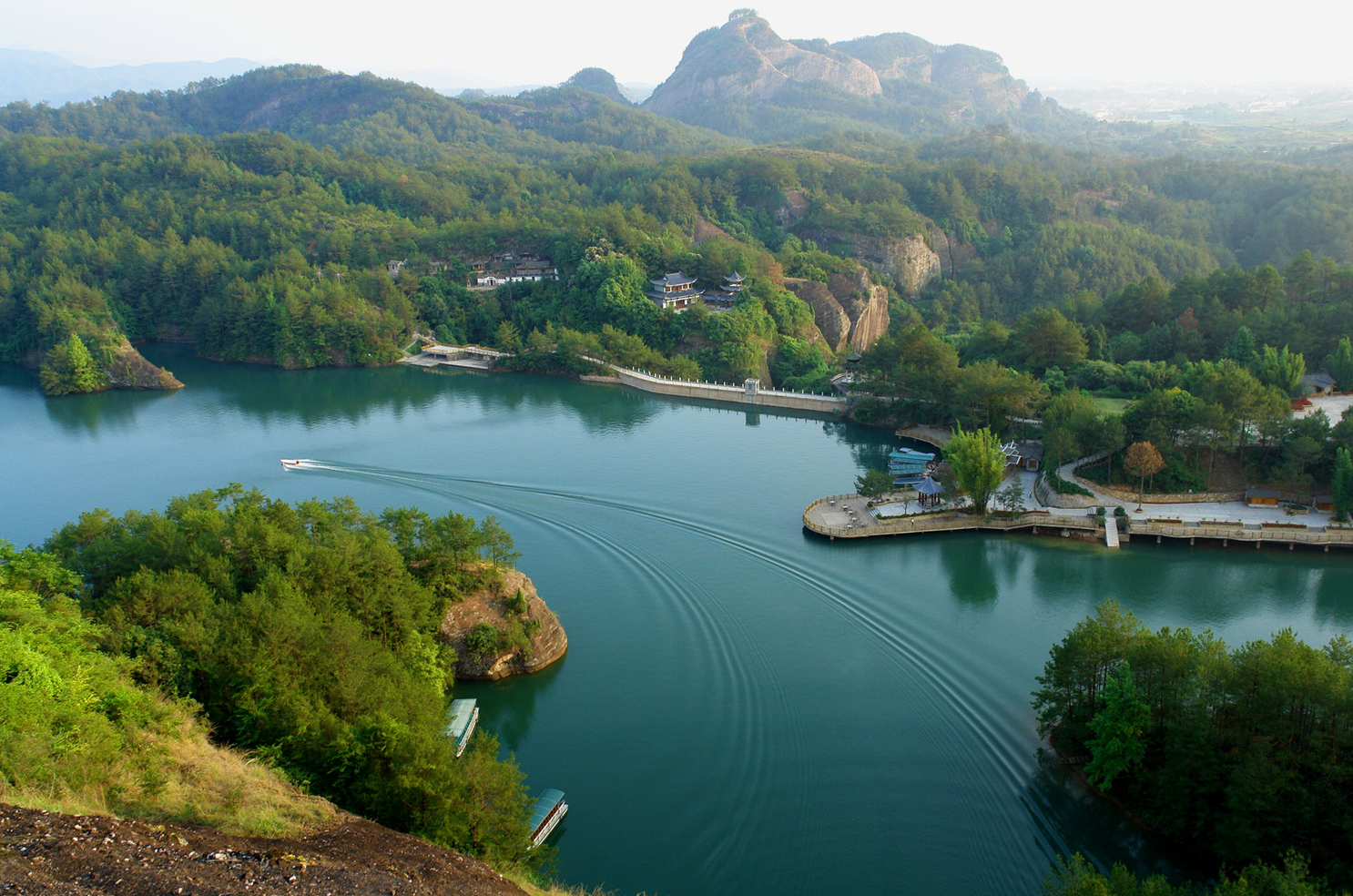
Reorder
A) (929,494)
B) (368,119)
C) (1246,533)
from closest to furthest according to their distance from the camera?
1. (1246,533)
2. (929,494)
3. (368,119)

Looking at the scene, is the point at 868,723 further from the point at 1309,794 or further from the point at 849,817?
the point at 1309,794

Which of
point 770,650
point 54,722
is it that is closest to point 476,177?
point 770,650

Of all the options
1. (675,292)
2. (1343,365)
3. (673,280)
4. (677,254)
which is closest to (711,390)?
(675,292)

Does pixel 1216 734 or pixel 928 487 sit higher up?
pixel 928 487

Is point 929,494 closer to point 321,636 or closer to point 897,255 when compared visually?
point 321,636

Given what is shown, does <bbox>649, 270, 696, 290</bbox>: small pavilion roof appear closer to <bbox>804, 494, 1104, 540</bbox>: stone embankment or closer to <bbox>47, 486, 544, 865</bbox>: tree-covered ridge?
<bbox>804, 494, 1104, 540</bbox>: stone embankment

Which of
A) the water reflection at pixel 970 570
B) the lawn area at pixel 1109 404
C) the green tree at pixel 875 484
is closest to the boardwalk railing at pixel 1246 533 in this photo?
the water reflection at pixel 970 570

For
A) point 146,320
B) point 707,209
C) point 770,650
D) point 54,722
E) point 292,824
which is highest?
point 707,209
